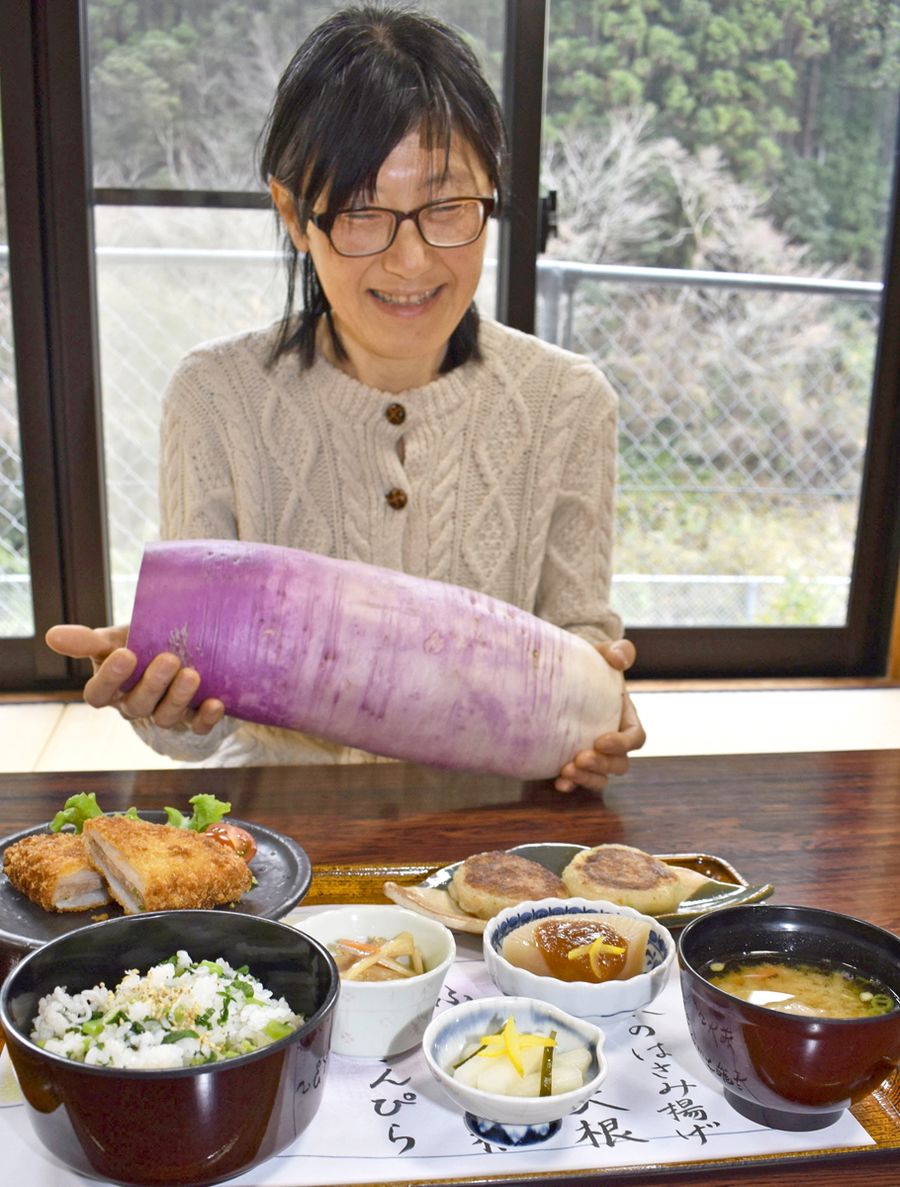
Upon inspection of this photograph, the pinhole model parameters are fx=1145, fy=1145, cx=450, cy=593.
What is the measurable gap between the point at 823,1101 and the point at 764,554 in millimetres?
3147

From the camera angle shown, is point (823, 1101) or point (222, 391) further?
point (222, 391)

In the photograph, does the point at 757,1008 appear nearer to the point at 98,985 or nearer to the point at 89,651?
the point at 98,985

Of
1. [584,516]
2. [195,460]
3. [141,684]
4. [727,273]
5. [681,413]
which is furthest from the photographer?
[681,413]

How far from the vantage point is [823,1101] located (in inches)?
27.5

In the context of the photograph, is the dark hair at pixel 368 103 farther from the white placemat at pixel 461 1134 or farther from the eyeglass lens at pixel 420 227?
the white placemat at pixel 461 1134

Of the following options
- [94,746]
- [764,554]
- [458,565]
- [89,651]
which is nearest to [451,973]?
[89,651]

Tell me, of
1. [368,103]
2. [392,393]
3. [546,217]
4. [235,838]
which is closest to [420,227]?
[368,103]

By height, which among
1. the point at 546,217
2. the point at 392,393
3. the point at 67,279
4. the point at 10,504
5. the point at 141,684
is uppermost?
the point at 546,217

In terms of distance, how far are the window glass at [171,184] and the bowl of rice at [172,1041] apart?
252 centimetres

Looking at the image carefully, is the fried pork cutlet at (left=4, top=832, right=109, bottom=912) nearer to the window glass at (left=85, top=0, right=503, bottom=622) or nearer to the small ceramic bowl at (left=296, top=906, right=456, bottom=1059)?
the small ceramic bowl at (left=296, top=906, right=456, bottom=1059)

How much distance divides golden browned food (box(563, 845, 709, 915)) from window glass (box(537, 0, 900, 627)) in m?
2.59

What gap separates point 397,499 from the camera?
5.65 ft

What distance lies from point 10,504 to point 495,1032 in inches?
113

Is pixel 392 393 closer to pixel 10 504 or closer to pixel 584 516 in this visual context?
pixel 584 516
